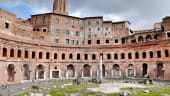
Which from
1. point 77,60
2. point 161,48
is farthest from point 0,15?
point 161,48

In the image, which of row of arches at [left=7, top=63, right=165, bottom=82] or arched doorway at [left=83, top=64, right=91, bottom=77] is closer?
row of arches at [left=7, top=63, right=165, bottom=82]

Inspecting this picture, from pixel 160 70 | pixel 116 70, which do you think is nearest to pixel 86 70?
pixel 116 70

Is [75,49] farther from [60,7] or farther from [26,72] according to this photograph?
[60,7]

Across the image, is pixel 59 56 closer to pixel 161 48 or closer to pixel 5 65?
pixel 5 65

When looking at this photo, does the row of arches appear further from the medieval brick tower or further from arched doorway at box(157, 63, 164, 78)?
the medieval brick tower

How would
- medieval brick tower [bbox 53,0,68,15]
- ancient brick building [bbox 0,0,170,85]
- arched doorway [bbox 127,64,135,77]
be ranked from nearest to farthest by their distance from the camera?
1. ancient brick building [bbox 0,0,170,85]
2. arched doorway [bbox 127,64,135,77]
3. medieval brick tower [bbox 53,0,68,15]

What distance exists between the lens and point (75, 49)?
38.2 metres

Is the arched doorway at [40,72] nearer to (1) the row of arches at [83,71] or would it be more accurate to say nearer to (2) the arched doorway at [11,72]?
(1) the row of arches at [83,71]

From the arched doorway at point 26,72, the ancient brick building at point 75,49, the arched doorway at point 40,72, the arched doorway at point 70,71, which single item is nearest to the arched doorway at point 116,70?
the ancient brick building at point 75,49

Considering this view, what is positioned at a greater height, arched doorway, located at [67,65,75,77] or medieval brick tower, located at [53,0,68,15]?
medieval brick tower, located at [53,0,68,15]

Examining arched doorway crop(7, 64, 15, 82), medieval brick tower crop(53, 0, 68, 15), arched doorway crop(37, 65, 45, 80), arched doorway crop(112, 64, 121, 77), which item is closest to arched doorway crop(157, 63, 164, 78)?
arched doorway crop(112, 64, 121, 77)

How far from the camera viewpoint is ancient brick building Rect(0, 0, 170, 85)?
29.1 m

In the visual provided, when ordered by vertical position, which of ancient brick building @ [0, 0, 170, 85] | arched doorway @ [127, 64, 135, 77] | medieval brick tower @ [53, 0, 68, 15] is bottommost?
arched doorway @ [127, 64, 135, 77]

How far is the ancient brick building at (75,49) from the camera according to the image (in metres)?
29.1
